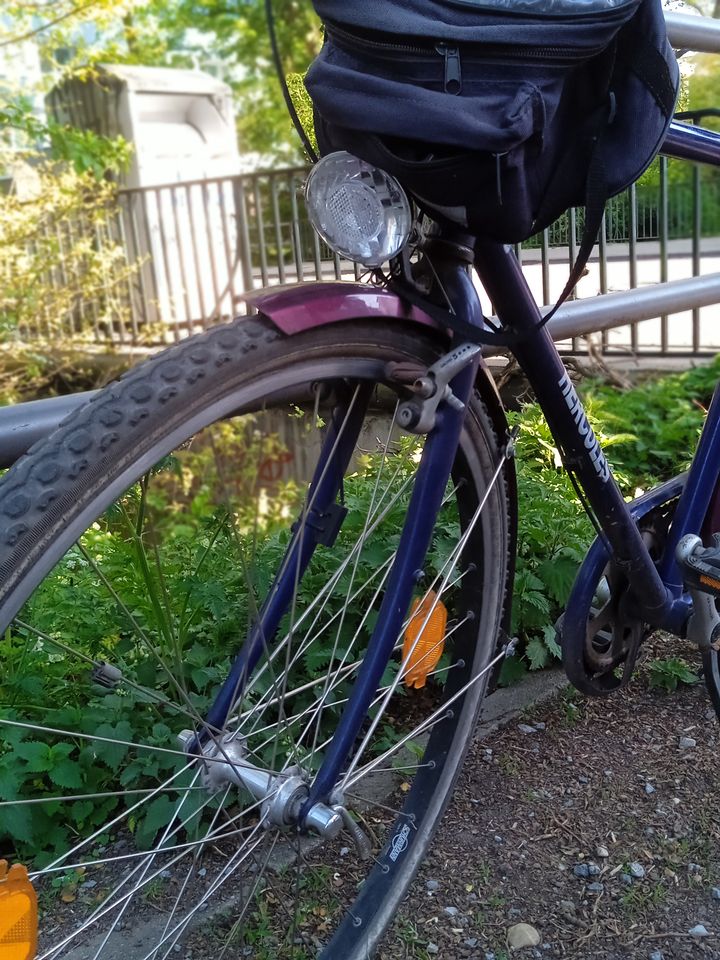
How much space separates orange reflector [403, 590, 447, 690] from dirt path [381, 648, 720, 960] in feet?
1.46

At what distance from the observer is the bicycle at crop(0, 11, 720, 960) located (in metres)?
1.14

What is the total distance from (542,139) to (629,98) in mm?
153

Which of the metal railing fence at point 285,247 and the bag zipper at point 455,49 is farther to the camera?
the metal railing fence at point 285,247

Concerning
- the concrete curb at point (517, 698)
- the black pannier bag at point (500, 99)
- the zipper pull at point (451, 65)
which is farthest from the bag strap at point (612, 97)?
the concrete curb at point (517, 698)

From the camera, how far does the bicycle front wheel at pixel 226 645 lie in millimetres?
1080

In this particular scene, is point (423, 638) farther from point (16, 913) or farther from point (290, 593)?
point (16, 913)

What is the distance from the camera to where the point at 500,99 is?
1116 millimetres

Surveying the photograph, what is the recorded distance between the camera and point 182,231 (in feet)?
25.9

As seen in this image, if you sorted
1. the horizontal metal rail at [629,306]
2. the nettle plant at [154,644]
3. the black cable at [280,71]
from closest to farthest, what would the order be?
the black cable at [280,71] → the nettle plant at [154,644] → the horizontal metal rail at [629,306]

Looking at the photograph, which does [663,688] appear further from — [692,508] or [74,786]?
[74,786]

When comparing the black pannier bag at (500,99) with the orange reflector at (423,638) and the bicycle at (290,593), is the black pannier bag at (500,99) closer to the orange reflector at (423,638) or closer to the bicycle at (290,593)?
the bicycle at (290,593)

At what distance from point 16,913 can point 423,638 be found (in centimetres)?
81

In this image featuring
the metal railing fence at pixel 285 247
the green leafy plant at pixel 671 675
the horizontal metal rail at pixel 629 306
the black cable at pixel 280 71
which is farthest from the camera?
the green leafy plant at pixel 671 675

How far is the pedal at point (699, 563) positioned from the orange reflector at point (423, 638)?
19.0 inches
